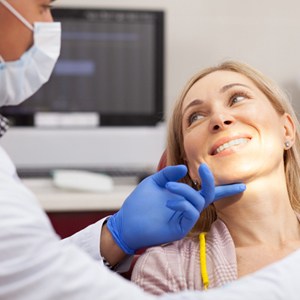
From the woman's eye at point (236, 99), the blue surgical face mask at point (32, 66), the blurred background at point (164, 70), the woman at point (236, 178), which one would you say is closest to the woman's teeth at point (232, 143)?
the woman at point (236, 178)

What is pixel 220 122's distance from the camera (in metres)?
1.34

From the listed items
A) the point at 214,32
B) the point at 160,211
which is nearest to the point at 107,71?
the point at 214,32

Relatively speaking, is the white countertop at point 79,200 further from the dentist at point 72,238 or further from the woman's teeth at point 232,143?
the woman's teeth at point 232,143

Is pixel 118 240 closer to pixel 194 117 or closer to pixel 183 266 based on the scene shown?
pixel 183 266

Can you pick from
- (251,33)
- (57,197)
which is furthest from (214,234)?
(251,33)

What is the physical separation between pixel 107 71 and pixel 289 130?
4.27 feet

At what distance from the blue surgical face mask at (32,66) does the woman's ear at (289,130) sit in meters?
0.61

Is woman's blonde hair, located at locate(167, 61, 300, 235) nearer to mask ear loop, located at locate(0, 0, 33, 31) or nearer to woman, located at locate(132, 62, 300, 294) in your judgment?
woman, located at locate(132, 62, 300, 294)

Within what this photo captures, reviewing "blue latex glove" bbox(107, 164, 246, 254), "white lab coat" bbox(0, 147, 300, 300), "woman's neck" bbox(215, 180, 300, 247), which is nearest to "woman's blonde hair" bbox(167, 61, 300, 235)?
"woman's neck" bbox(215, 180, 300, 247)

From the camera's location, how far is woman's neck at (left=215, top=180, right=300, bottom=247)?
1.35m

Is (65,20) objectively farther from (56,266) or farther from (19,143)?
(56,266)

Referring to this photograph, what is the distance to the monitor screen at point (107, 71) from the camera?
261cm

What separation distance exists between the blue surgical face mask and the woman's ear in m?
0.61

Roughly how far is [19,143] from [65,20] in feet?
1.82
